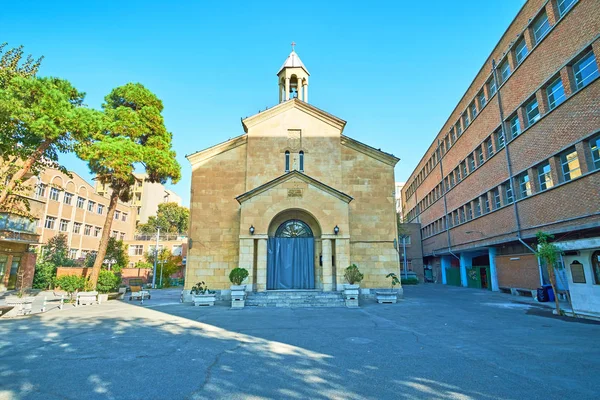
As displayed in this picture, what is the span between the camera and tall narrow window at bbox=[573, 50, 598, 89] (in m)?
13.7

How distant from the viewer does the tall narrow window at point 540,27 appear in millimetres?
17016

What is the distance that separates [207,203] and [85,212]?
101ft

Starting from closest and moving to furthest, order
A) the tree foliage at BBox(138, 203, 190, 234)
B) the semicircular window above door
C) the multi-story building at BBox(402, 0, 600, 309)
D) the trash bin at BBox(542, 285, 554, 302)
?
the multi-story building at BBox(402, 0, 600, 309), the trash bin at BBox(542, 285, 554, 302), the semicircular window above door, the tree foliage at BBox(138, 203, 190, 234)

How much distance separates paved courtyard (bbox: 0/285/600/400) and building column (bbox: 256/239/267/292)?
519 centimetres

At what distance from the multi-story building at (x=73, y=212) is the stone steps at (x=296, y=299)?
26.9m

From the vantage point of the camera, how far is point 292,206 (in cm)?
1728

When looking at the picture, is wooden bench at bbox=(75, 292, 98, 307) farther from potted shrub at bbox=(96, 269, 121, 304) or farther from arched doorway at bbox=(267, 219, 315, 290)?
arched doorway at bbox=(267, 219, 315, 290)

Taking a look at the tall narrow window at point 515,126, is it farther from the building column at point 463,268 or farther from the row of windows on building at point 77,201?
the row of windows on building at point 77,201

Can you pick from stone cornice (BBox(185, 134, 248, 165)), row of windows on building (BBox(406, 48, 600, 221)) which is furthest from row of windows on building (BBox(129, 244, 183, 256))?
row of windows on building (BBox(406, 48, 600, 221))

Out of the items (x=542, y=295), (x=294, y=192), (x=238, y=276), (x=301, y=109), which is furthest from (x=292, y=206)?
(x=542, y=295)

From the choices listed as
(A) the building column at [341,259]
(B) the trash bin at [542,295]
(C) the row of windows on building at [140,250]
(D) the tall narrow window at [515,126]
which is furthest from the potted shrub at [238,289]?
(C) the row of windows on building at [140,250]

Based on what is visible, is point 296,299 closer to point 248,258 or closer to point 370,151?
point 248,258

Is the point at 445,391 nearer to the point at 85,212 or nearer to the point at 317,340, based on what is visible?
the point at 317,340

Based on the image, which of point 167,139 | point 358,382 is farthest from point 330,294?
point 167,139
